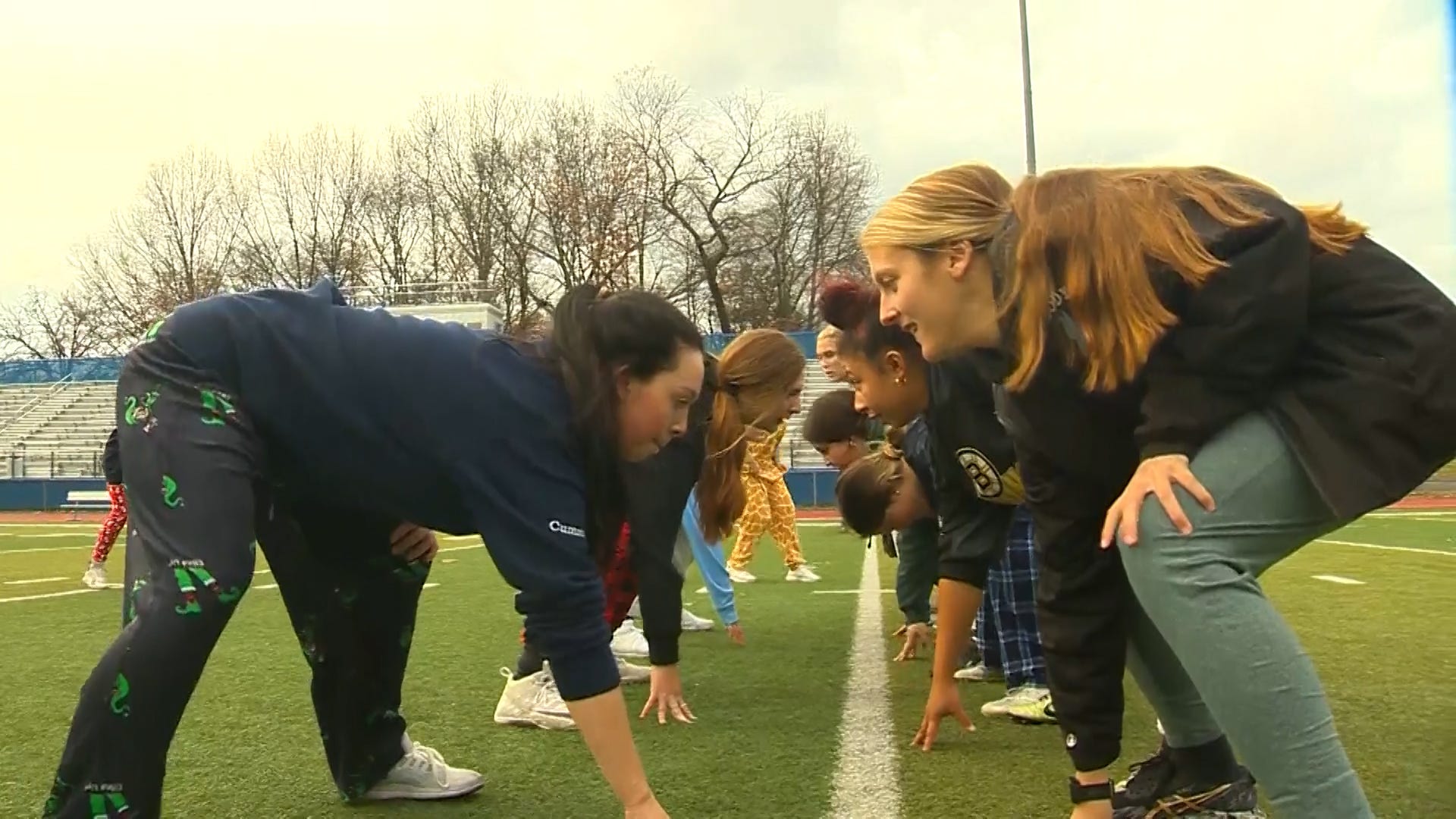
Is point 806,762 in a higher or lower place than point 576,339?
lower

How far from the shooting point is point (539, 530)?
2.18m

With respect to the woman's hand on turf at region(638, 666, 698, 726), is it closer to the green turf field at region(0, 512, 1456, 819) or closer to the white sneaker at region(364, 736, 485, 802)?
the green turf field at region(0, 512, 1456, 819)

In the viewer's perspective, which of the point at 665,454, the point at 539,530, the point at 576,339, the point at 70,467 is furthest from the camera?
the point at 70,467

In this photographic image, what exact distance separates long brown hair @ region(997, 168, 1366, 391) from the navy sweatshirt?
93 centimetres

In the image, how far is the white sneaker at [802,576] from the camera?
30.2 ft

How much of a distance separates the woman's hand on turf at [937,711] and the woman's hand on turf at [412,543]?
1.40m

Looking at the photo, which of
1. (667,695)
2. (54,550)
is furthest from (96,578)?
(667,695)

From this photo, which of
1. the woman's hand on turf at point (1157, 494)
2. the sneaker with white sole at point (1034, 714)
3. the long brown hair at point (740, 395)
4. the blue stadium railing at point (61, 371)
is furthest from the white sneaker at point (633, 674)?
the blue stadium railing at point (61, 371)

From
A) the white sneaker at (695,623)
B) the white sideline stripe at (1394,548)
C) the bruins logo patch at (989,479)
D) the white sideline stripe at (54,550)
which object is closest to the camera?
the bruins logo patch at (989,479)

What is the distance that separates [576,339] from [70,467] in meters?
33.7

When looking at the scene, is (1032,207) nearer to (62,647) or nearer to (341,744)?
(341,744)

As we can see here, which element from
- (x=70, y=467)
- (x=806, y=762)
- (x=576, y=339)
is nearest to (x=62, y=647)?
(x=806, y=762)

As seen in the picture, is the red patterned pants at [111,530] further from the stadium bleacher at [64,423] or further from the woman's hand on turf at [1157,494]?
the stadium bleacher at [64,423]

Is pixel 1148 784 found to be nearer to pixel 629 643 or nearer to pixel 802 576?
pixel 629 643
